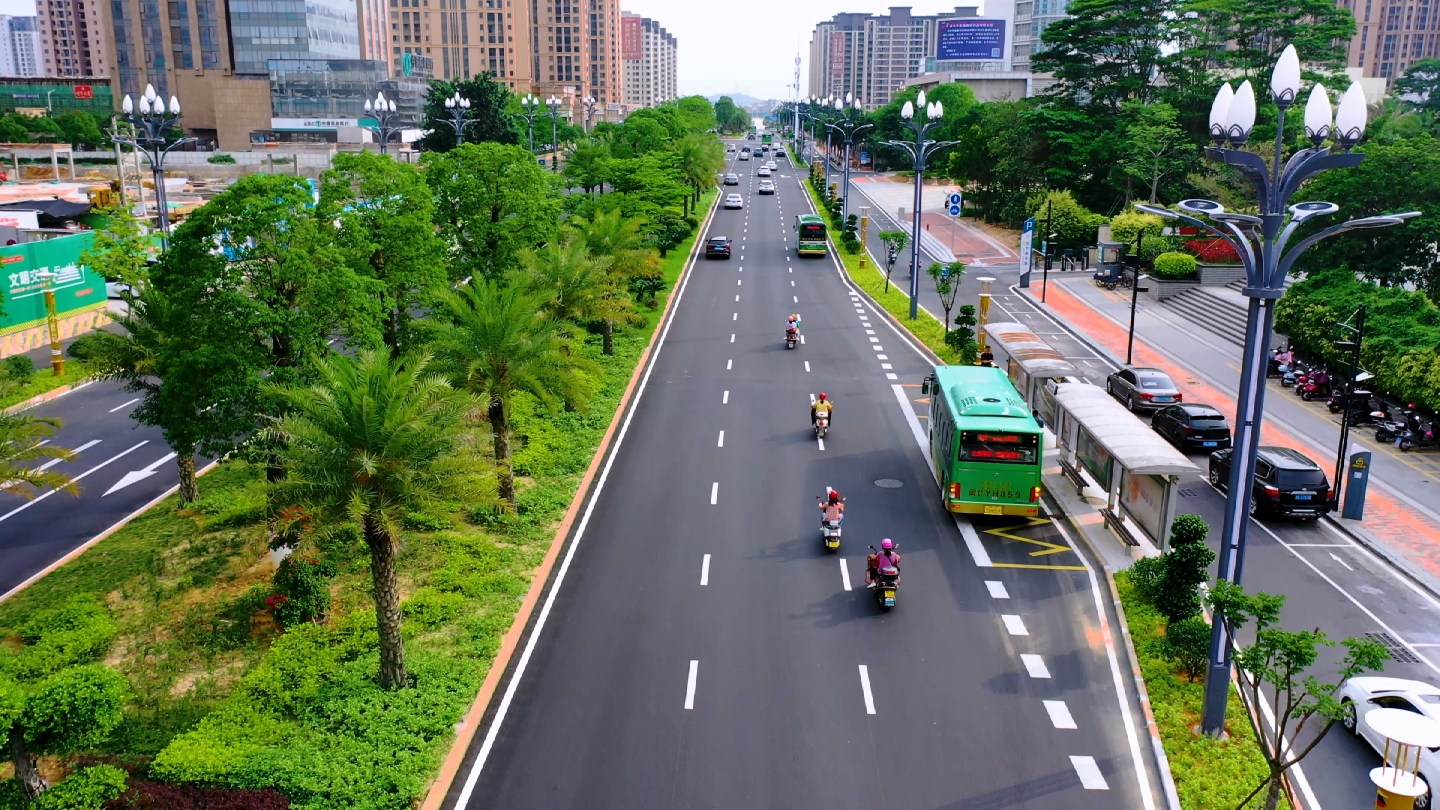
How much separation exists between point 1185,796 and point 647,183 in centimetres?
4643

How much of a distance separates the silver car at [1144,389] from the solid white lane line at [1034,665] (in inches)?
632

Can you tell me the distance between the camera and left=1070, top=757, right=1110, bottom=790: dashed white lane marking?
14672 millimetres

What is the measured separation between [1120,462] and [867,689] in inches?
338

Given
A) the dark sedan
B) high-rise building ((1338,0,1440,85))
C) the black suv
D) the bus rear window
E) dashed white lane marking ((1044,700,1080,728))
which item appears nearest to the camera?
dashed white lane marking ((1044,700,1080,728))

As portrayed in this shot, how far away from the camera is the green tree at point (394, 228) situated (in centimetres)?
2475

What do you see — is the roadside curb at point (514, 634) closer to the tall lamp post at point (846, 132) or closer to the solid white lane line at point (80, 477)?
the solid white lane line at point (80, 477)

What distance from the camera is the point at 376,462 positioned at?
15.9 meters

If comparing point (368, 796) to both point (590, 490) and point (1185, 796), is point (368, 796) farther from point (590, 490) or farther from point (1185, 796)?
point (590, 490)

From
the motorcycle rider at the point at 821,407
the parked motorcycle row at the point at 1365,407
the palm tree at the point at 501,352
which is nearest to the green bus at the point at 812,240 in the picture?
the parked motorcycle row at the point at 1365,407

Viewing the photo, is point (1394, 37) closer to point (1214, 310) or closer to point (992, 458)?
point (1214, 310)

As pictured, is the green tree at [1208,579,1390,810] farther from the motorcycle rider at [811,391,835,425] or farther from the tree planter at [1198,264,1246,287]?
the tree planter at [1198,264,1246,287]

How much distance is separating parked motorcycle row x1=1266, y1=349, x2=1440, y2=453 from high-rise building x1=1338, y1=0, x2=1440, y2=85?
150055mm

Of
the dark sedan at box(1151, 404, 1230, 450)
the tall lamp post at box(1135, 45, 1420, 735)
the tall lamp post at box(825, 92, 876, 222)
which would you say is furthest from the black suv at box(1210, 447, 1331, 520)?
the tall lamp post at box(825, 92, 876, 222)

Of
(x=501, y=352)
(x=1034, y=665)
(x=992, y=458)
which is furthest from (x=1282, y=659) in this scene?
(x=501, y=352)
